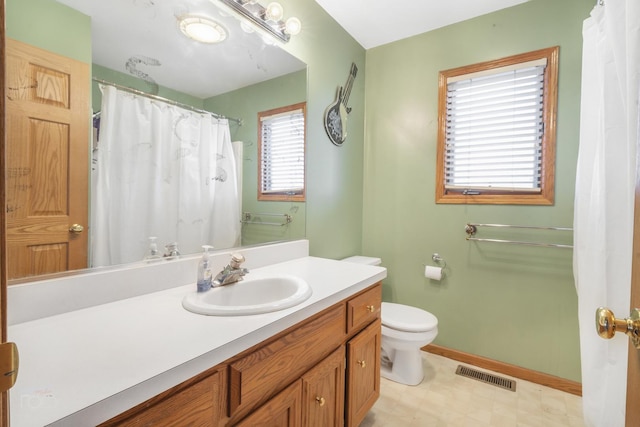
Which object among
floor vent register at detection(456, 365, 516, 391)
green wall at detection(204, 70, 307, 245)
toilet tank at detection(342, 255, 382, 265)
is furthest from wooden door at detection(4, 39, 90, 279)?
floor vent register at detection(456, 365, 516, 391)

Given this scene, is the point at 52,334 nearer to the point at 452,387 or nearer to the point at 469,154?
the point at 452,387

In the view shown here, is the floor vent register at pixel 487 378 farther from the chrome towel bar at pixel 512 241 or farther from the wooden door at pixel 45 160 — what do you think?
the wooden door at pixel 45 160

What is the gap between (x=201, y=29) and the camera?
1.28m

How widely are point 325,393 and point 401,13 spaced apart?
2335 millimetres

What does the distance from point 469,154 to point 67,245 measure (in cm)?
230

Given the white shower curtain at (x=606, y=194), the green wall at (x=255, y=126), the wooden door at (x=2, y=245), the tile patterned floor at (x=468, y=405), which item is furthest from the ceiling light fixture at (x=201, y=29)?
the tile patterned floor at (x=468, y=405)

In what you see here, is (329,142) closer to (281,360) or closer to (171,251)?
(171,251)

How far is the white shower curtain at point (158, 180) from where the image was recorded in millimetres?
1001

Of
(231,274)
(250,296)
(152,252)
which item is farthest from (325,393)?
(152,252)

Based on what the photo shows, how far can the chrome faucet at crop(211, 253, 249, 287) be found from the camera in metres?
1.18

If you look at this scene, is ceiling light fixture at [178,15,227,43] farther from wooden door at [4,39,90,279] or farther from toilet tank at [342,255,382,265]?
toilet tank at [342,255,382,265]

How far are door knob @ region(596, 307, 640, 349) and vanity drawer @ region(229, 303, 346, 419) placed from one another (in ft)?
2.50

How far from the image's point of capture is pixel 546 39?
183cm

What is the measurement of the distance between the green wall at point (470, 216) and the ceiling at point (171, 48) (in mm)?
1232
